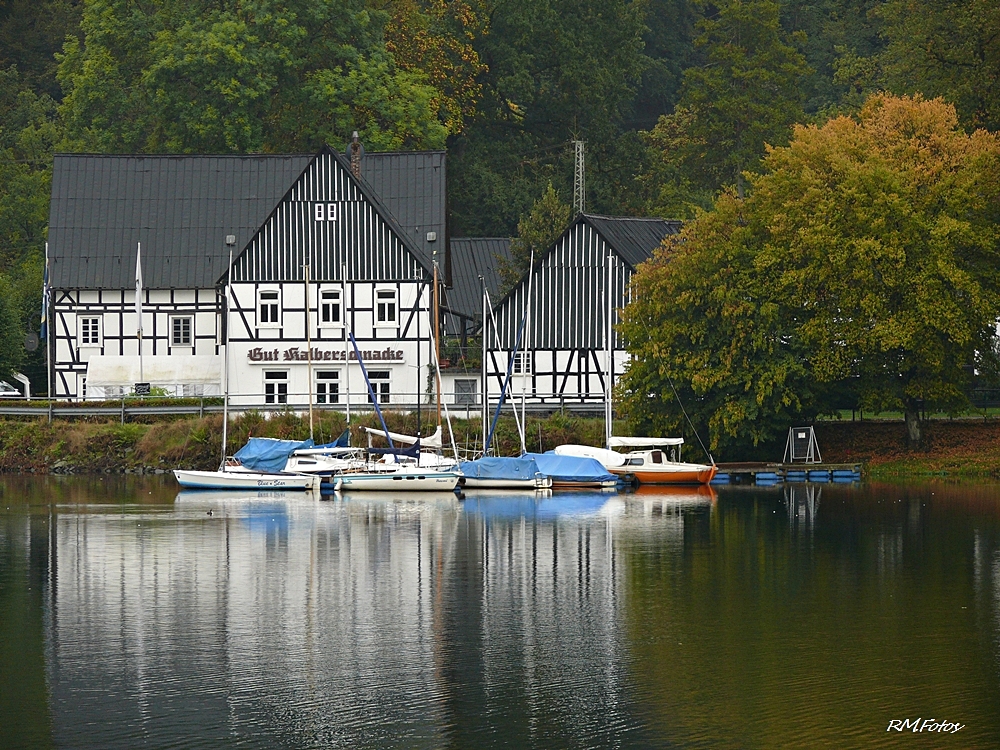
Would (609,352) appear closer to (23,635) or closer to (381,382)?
(381,382)

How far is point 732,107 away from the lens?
10069 cm

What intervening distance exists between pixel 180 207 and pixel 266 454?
2062 cm

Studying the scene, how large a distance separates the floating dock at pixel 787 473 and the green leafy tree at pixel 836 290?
1449 mm

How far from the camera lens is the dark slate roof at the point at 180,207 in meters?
76.3

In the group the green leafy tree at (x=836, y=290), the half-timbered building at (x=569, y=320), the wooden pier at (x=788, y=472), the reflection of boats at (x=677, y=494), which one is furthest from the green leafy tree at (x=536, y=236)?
the reflection of boats at (x=677, y=494)

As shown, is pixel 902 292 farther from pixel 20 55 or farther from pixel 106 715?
pixel 20 55

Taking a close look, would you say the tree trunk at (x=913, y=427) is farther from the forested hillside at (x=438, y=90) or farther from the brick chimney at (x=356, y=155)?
the brick chimney at (x=356, y=155)

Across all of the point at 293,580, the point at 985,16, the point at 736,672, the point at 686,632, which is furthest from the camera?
the point at 985,16

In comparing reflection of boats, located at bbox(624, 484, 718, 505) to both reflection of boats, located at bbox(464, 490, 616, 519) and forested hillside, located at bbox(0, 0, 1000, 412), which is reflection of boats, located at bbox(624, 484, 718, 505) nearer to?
reflection of boats, located at bbox(464, 490, 616, 519)

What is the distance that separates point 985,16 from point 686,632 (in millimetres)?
49649

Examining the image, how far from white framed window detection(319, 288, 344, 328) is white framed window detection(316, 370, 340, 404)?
82.8 inches

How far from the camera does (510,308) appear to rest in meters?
73.2

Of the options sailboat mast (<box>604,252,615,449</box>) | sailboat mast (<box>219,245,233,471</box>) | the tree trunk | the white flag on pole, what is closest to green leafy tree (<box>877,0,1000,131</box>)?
the tree trunk

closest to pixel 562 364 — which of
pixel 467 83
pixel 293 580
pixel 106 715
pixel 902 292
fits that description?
pixel 902 292
